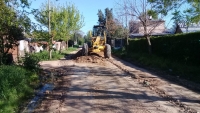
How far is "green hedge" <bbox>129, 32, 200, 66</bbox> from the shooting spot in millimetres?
16602

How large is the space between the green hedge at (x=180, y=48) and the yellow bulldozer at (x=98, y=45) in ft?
14.9

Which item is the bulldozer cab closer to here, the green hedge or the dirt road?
the green hedge

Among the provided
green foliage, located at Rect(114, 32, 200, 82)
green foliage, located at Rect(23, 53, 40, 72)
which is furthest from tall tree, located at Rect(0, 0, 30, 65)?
green foliage, located at Rect(114, 32, 200, 82)

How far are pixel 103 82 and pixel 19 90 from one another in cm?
376

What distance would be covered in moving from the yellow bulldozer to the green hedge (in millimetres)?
4536

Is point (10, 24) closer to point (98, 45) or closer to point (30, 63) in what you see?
point (30, 63)

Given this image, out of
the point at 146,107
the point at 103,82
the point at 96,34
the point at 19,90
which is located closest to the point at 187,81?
the point at 103,82

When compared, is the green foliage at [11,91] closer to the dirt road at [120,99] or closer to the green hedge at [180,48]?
the dirt road at [120,99]

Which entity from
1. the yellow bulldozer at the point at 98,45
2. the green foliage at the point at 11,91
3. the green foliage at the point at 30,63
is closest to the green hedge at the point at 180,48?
the yellow bulldozer at the point at 98,45

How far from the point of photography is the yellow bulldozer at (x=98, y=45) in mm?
25495

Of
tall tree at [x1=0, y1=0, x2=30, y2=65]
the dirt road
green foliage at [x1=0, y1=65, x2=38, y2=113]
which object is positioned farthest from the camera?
tall tree at [x1=0, y1=0, x2=30, y2=65]

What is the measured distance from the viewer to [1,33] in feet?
50.3

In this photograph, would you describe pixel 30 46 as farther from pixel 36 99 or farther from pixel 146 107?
pixel 146 107

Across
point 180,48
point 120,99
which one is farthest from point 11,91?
point 180,48
